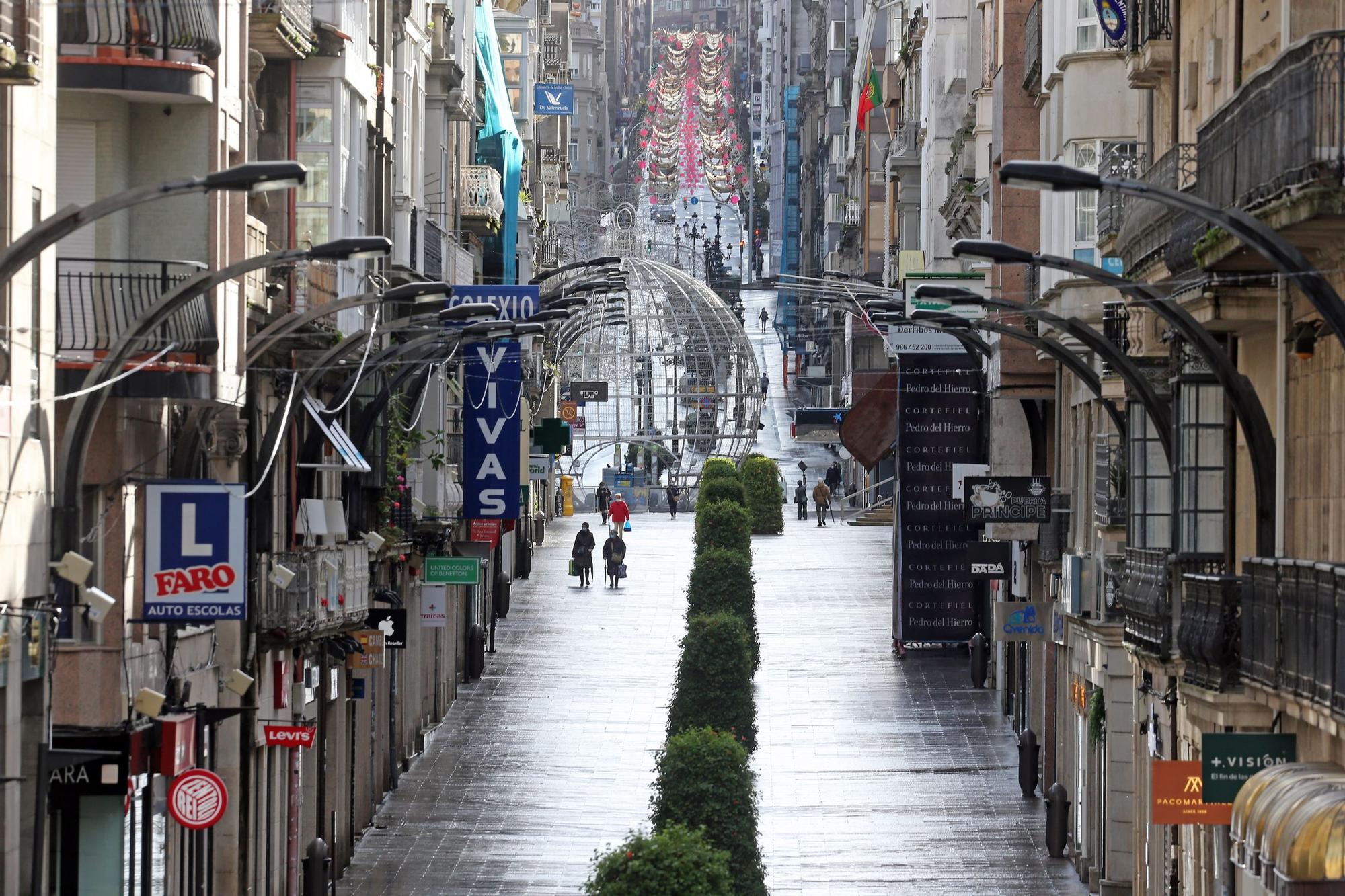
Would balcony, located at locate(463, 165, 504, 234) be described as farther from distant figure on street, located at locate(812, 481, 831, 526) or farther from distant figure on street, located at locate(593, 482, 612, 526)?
distant figure on street, located at locate(812, 481, 831, 526)

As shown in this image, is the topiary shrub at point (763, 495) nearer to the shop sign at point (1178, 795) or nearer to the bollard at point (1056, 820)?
the bollard at point (1056, 820)

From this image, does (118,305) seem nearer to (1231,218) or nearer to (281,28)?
(281,28)

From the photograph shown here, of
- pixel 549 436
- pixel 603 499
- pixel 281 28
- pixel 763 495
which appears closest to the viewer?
pixel 281 28

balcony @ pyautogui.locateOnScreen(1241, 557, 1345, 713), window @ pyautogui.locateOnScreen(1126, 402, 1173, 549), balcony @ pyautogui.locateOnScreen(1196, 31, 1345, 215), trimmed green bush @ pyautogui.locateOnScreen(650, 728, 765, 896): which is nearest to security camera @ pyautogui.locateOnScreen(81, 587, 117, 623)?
trimmed green bush @ pyautogui.locateOnScreen(650, 728, 765, 896)

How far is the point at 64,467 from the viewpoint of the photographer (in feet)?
66.2

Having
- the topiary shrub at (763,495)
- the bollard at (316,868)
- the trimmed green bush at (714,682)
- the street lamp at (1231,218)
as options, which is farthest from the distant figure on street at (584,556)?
the street lamp at (1231,218)

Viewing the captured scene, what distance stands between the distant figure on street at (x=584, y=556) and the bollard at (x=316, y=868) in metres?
35.2

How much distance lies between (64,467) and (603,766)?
69.3ft

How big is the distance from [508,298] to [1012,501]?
755 centimetres

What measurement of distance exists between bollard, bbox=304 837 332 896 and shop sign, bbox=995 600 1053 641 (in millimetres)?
11102

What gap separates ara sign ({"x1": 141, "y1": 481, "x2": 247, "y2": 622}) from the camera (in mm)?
22391

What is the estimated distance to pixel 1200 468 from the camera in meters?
22.5

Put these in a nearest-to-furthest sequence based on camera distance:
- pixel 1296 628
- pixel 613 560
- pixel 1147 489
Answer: pixel 1296 628
pixel 1147 489
pixel 613 560

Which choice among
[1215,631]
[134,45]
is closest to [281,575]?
[134,45]
